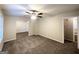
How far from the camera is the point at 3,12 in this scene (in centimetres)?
149

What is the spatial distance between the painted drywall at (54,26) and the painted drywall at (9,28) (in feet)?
1.87

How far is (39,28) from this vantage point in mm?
1766

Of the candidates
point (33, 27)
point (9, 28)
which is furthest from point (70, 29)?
point (9, 28)

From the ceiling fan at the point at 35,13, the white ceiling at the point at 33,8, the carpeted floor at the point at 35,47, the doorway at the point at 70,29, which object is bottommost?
the carpeted floor at the point at 35,47

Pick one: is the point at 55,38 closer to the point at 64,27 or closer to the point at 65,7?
the point at 64,27

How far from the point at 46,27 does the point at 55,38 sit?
0.33 meters

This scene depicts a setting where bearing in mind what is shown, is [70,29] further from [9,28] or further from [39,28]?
[9,28]

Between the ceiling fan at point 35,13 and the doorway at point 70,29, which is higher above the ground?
the ceiling fan at point 35,13

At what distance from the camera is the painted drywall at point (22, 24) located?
1.63 metres

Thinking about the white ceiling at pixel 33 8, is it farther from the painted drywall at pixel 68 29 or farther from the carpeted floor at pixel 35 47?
the carpeted floor at pixel 35 47

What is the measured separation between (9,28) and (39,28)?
66 centimetres

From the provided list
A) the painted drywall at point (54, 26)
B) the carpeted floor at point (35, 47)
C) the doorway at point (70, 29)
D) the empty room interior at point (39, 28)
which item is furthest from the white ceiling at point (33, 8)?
the carpeted floor at point (35, 47)

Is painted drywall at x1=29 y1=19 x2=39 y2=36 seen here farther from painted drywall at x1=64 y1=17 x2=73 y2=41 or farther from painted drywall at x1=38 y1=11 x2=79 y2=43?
painted drywall at x1=64 y1=17 x2=73 y2=41
